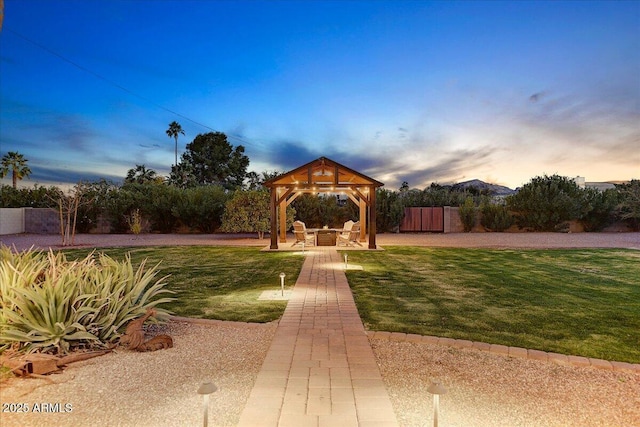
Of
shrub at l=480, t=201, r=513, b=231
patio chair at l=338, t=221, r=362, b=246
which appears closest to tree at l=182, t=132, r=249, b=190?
→ shrub at l=480, t=201, r=513, b=231

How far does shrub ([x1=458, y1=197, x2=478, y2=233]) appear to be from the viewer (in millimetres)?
24875

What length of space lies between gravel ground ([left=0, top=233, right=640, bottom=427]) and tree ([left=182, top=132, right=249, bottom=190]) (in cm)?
3733

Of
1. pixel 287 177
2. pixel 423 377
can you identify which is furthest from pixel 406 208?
pixel 423 377

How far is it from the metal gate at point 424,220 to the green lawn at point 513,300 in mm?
12736

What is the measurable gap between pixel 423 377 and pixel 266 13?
15074mm

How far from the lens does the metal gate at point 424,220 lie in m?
25.4

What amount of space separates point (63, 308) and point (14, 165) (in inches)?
1726

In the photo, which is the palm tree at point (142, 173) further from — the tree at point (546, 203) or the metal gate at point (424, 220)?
the tree at point (546, 203)

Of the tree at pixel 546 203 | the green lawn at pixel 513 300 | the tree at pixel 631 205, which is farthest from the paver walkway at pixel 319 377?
the tree at pixel 631 205

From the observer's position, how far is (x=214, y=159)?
134 feet

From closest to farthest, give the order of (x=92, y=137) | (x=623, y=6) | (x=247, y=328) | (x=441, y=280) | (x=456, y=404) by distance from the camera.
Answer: (x=456, y=404) → (x=247, y=328) → (x=441, y=280) → (x=623, y=6) → (x=92, y=137)

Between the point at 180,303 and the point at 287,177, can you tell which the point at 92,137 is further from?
the point at 180,303

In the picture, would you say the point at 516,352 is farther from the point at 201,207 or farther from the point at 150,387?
the point at 201,207

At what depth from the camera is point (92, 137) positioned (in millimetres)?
25484
